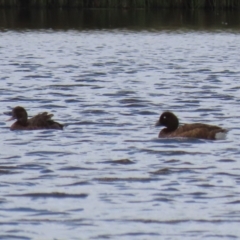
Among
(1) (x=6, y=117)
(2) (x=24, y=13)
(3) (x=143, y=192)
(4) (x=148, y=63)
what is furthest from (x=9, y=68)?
(2) (x=24, y=13)

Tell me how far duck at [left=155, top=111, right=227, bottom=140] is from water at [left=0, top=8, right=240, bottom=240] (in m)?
0.09

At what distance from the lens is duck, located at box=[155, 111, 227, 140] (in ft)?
42.6

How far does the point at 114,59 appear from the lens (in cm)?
2734

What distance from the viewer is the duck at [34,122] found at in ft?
45.7

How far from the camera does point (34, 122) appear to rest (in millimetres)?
14031

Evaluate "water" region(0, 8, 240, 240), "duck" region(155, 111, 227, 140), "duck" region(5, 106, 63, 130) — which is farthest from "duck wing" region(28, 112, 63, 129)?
"duck" region(155, 111, 227, 140)

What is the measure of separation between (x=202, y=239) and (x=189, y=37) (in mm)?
28064

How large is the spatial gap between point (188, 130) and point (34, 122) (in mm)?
2190

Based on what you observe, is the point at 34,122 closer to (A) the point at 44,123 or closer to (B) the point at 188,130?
(A) the point at 44,123

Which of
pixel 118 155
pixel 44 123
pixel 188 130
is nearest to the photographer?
pixel 118 155

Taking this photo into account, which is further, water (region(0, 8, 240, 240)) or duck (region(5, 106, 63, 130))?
duck (region(5, 106, 63, 130))

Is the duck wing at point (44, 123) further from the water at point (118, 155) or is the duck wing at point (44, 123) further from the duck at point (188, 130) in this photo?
the duck at point (188, 130)

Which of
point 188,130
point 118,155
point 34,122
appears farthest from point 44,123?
point 118,155

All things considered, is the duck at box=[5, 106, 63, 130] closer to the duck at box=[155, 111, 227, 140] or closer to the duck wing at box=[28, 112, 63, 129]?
the duck wing at box=[28, 112, 63, 129]
